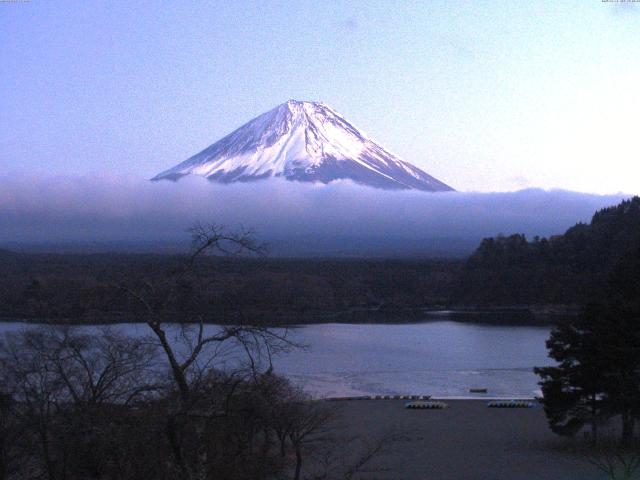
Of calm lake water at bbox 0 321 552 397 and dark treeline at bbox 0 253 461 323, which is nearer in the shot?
calm lake water at bbox 0 321 552 397

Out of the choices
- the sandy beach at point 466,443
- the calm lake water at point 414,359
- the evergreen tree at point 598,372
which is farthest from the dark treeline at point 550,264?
the evergreen tree at point 598,372

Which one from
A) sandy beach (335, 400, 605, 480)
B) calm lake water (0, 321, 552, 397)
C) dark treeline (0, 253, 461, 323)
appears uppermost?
dark treeline (0, 253, 461, 323)

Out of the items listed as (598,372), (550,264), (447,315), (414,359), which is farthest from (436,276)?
(598,372)

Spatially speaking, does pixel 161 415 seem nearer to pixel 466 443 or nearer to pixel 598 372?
pixel 598 372

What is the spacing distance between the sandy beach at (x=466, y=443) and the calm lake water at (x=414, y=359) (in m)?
1.50

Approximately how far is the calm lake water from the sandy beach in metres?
1.50

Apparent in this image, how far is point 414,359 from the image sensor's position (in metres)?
21.6

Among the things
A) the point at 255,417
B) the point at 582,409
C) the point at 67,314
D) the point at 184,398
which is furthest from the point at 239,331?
the point at 67,314

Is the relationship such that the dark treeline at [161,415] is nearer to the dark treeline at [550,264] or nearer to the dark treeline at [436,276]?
the dark treeline at [436,276]

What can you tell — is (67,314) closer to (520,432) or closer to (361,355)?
(361,355)

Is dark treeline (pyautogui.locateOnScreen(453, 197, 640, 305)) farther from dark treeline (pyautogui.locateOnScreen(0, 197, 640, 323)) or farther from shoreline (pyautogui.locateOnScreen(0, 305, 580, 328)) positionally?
shoreline (pyautogui.locateOnScreen(0, 305, 580, 328))

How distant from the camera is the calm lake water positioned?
17.2 meters

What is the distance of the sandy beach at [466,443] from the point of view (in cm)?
930

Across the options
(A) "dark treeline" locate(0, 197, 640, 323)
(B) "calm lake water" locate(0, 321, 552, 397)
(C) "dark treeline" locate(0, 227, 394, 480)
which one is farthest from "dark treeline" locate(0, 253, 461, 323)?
(C) "dark treeline" locate(0, 227, 394, 480)
